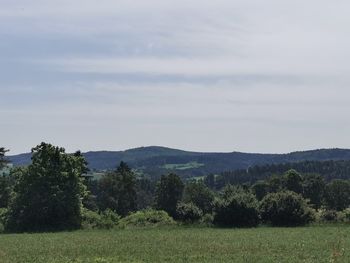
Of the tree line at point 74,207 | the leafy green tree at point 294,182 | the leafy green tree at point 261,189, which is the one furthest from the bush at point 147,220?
the leafy green tree at point 261,189

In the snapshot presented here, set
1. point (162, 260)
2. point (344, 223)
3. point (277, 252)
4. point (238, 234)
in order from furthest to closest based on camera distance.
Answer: point (344, 223), point (238, 234), point (277, 252), point (162, 260)

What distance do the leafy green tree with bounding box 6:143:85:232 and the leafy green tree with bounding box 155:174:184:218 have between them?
48.0 metres

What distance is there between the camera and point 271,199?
60344 mm

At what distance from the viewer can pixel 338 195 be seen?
123 meters

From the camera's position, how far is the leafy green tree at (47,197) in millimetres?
61125

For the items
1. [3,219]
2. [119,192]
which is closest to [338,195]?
[119,192]

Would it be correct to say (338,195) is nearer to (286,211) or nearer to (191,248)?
(286,211)

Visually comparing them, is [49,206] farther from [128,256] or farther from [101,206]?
[101,206]

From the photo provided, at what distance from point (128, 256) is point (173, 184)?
257 feet

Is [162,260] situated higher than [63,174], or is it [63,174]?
[63,174]

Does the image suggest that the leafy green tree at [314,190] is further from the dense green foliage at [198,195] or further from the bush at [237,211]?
the bush at [237,211]

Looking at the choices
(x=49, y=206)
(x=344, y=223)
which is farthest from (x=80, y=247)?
(x=344, y=223)

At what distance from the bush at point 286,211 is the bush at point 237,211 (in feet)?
4.47

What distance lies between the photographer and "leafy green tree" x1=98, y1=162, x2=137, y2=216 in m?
102
